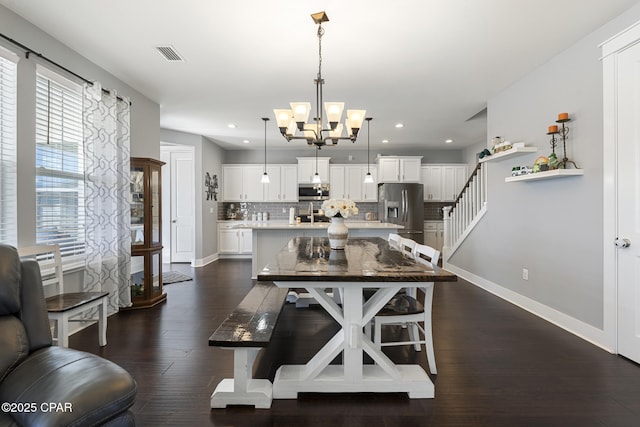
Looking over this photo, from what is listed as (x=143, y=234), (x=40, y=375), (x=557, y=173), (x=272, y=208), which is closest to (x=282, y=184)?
(x=272, y=208)

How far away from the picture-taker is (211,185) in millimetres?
6906

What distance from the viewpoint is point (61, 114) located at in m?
2.90

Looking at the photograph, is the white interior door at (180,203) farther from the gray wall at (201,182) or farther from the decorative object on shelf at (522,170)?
the decorative object on shelf at (522,170)

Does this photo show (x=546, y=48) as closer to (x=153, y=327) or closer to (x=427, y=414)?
(x=427, y=414)

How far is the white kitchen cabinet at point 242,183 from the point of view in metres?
7.49

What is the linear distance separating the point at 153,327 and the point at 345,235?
2.10 metres

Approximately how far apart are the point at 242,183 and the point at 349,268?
6002 mm

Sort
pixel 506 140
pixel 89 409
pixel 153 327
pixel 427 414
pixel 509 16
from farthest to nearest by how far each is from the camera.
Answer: pixel 506 140 → pixel 153 327 → pixel 509 16 → pixel 427 414 → pixel 89 409

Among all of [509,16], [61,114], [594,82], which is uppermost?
[509,16]

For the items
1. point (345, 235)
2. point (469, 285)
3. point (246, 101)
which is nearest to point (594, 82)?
point (345, 235)

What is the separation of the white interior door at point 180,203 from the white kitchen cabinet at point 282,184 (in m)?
1.76

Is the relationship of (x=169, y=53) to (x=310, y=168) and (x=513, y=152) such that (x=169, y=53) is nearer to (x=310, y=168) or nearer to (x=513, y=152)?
(x=513, y=152)

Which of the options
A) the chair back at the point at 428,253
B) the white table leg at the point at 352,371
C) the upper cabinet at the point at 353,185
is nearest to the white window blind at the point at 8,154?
the white table leg at the point at 352,371

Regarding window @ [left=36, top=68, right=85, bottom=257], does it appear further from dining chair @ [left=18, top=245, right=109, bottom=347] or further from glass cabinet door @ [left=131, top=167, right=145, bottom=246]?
glass cabinet door @ [left=131, top=167, right=145, bottom=246]
